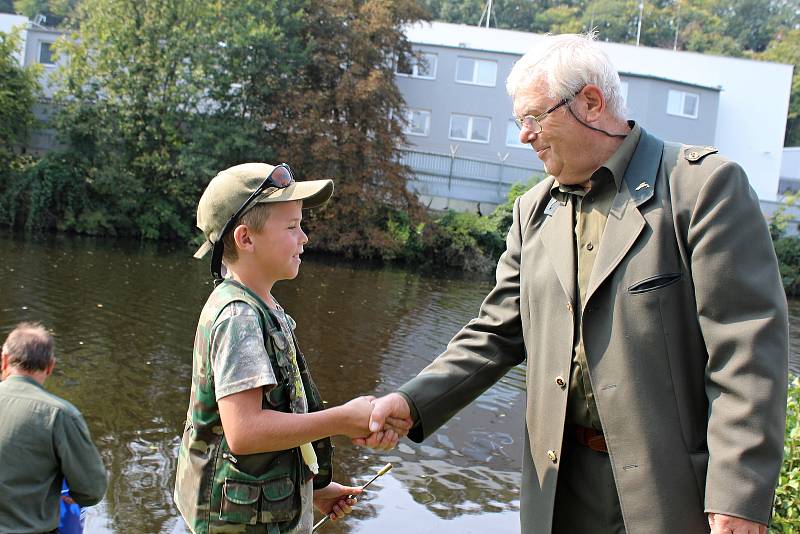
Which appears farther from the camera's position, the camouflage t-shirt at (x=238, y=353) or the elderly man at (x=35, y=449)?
the elderly man at (x=35, y=449)

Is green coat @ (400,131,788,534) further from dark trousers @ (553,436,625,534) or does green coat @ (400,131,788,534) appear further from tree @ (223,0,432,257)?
tree @ (223,0,432,257)

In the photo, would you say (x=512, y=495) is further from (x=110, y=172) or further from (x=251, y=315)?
(x=110, y=172)

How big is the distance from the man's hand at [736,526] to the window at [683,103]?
4234 centimetres

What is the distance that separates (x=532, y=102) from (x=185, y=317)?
1202cm

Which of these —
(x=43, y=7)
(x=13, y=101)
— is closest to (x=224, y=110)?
(x=13, y=101)

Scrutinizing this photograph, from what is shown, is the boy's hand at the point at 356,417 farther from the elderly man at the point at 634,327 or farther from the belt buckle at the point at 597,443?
the belt buckle at the point at 597,443

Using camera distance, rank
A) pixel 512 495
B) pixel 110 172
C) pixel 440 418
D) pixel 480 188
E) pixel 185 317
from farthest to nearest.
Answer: pixel 480 188 < pixel 110 172 < pixel 185 317 < pixel 512 495 < pixel 440 418

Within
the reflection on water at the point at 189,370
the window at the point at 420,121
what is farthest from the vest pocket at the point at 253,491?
the window at the point at 420,121

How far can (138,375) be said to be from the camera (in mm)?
10102

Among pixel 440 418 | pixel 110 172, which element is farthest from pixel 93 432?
pixel 110 172

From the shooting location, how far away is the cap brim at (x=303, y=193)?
114 inches

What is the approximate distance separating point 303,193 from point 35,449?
5.98ft

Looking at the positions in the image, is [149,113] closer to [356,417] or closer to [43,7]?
[356,417]

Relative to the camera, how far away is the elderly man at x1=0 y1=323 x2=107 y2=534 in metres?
3.61
